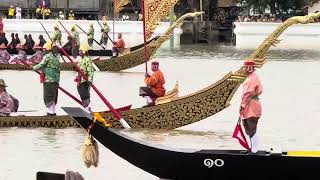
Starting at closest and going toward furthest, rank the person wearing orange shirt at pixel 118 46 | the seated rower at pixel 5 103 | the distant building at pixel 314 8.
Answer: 1. the seated rower at pixel 5 103
2. the person wearing orange shirt at pixel 118 46
3. the distant building at pixel 314 8

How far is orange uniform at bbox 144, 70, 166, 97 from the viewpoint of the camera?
14.3 m

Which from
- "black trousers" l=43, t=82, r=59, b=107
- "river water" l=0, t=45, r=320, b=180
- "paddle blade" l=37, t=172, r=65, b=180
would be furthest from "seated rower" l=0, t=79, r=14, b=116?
"paddle blade" l=37, t=172, r=65, b=180

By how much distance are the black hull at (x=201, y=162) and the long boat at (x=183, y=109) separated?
371cm

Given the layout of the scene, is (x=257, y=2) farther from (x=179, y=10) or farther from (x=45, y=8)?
(x=45, y=8)

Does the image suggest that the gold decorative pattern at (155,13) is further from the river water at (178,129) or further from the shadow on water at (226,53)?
the shadow on water at (226,53)

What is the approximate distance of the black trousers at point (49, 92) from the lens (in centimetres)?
1445

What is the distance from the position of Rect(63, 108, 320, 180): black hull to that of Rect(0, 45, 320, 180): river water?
1.16 m

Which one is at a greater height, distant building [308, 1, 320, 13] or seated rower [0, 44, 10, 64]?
distant building [308, 1, 320, 13]

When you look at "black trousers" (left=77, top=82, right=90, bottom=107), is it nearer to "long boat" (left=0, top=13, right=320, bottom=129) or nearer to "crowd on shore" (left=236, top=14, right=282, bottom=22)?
"long boat" (left=0, top=13, right=320, bottom=129)

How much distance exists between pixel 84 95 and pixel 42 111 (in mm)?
1688

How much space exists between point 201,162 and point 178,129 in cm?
517

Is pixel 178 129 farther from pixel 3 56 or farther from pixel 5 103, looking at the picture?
pixel 3 56

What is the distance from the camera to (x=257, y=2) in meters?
45.1

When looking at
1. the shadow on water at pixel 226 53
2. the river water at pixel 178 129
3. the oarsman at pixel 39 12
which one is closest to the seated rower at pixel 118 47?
the river water at pixel 178 129
